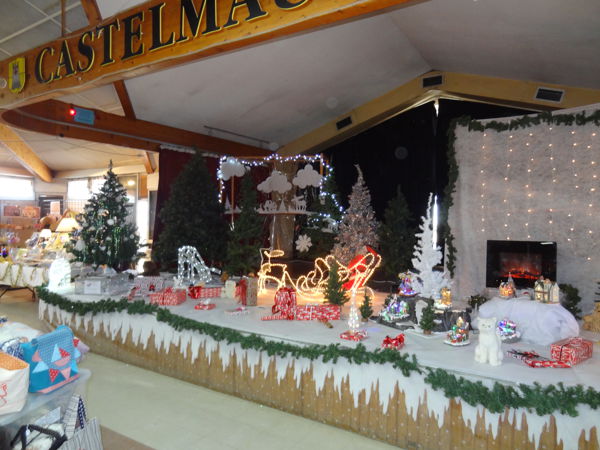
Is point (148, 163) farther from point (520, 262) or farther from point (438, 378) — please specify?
point (438, 378)

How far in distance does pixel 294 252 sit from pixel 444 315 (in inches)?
228

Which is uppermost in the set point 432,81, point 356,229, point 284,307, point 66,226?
point 432,81

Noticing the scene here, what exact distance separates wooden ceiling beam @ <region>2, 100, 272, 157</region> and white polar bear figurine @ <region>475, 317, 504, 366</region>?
5.95 metres

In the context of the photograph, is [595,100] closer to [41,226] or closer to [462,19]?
[462,19]

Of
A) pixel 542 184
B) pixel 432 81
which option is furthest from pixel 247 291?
pixel 432 81

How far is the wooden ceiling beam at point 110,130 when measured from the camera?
6434mm

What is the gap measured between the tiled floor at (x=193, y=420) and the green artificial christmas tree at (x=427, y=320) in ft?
3.60

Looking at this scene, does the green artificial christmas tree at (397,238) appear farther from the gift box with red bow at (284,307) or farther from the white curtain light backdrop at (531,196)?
the gift box with red bow at (284,307)

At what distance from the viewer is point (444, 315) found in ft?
13.1

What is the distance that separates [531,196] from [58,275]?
22.5ft

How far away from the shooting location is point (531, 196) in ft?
19.6

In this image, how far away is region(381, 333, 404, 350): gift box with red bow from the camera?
136 inches

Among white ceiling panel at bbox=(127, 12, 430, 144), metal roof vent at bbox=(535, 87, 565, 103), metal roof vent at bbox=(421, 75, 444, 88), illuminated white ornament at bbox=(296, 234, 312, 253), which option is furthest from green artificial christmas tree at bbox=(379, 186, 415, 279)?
metal roof vent at bbox=(535, 87, 565, 103)

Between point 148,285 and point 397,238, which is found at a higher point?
point 397,238
